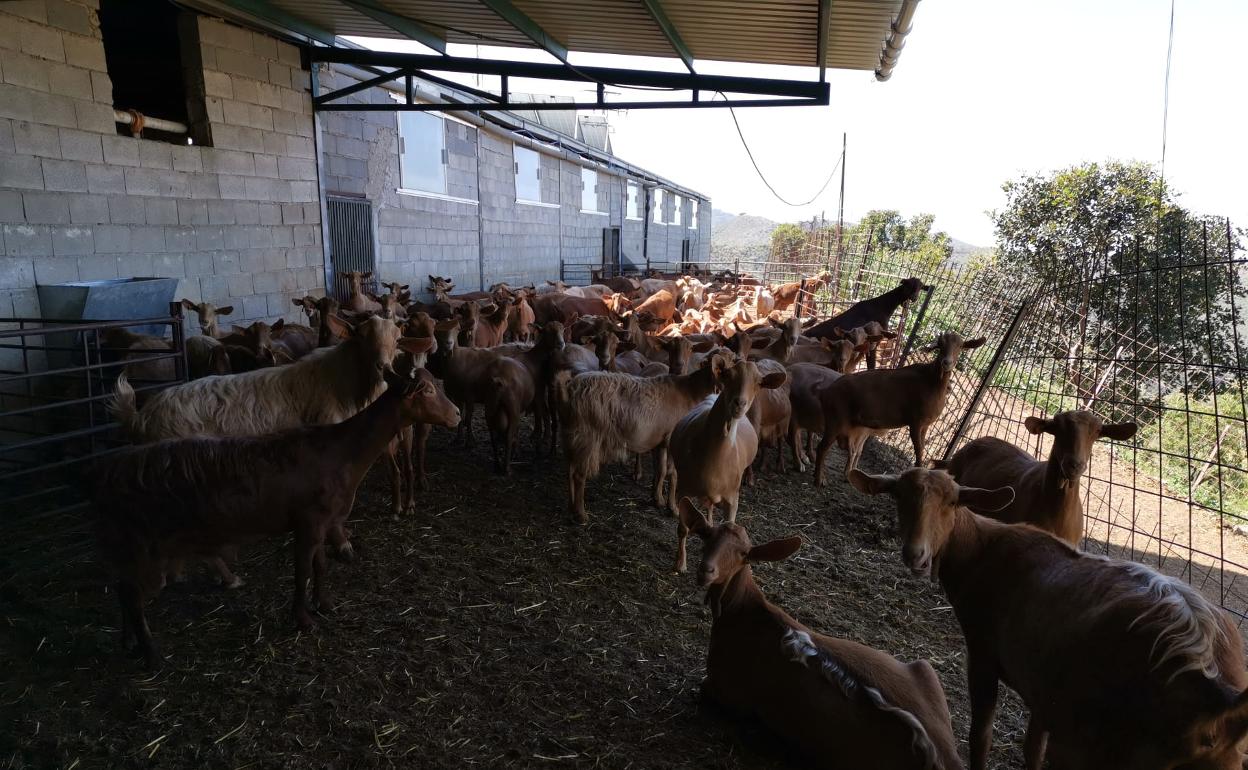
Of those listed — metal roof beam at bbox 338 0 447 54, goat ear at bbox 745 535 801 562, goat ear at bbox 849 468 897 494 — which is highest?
metal roof beam at bbox 338 0 447 54

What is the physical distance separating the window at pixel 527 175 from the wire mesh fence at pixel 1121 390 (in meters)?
11.5

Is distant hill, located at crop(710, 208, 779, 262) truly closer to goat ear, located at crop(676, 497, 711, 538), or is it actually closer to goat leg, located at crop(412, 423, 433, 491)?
goat leg, located at crop(412, 423, 433, 491)

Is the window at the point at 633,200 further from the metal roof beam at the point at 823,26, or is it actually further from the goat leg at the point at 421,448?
the goat leg at the point at 421,448

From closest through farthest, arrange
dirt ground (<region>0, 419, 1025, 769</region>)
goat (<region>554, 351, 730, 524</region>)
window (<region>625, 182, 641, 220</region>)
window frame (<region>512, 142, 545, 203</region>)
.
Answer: dirt ground (<region>0, 419, 1025, 769</region>), goat (<region>554, 351, 730, 524</region>), window frame (<region>512, 142, 545, 203</region>), window (<region>625, 182, 641, 220</region>)

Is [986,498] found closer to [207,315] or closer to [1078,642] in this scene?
[1078,642]

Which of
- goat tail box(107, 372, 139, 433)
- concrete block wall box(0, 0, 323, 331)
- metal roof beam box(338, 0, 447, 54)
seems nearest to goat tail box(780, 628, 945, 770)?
goat tail box(107, 372, 139, 433)

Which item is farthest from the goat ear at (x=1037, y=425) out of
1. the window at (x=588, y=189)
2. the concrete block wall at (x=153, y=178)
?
the window at (x=588, y=189)

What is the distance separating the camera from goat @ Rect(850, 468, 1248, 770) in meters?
2.23

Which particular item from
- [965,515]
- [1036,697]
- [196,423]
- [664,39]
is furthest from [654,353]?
[1036,697]

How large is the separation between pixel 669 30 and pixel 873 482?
7085 millimetres

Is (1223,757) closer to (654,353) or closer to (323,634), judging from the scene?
(323,634)

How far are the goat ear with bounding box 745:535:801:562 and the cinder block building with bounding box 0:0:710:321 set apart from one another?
24.0 ft

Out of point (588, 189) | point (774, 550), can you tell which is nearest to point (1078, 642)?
point (774, 550)

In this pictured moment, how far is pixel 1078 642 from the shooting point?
2615mm
